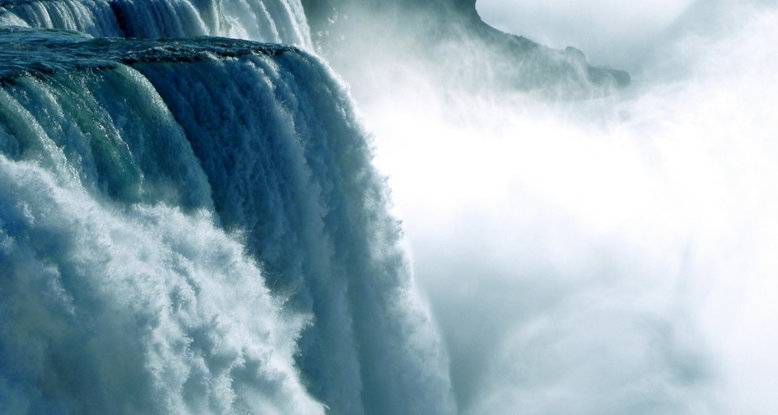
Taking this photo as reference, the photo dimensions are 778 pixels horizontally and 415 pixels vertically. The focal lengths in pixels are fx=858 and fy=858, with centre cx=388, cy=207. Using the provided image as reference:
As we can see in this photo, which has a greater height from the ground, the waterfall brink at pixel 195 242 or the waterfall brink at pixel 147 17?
the waterfall brink at pixel 147 17

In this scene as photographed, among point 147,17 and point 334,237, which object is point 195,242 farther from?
point 147,17

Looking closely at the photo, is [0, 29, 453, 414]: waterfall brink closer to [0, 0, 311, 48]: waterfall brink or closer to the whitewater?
the whitewater

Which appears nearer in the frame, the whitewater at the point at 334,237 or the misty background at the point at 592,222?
the whitewater at the point at 334,237

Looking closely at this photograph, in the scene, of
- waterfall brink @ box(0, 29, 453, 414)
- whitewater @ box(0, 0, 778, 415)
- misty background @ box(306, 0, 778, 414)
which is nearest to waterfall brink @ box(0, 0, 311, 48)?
whitewater @ box(0, 0, 778, 415)

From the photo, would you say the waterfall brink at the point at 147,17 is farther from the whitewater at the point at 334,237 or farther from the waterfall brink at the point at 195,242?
the waterfall brink at the point at 195,242

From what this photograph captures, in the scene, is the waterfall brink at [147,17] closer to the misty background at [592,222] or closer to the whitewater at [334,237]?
the whitewater at [334,237]

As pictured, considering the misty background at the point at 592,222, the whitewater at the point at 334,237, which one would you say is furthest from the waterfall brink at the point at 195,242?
the misty background at the point at 592,222

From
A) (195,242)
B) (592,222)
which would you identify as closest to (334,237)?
(195,242)
